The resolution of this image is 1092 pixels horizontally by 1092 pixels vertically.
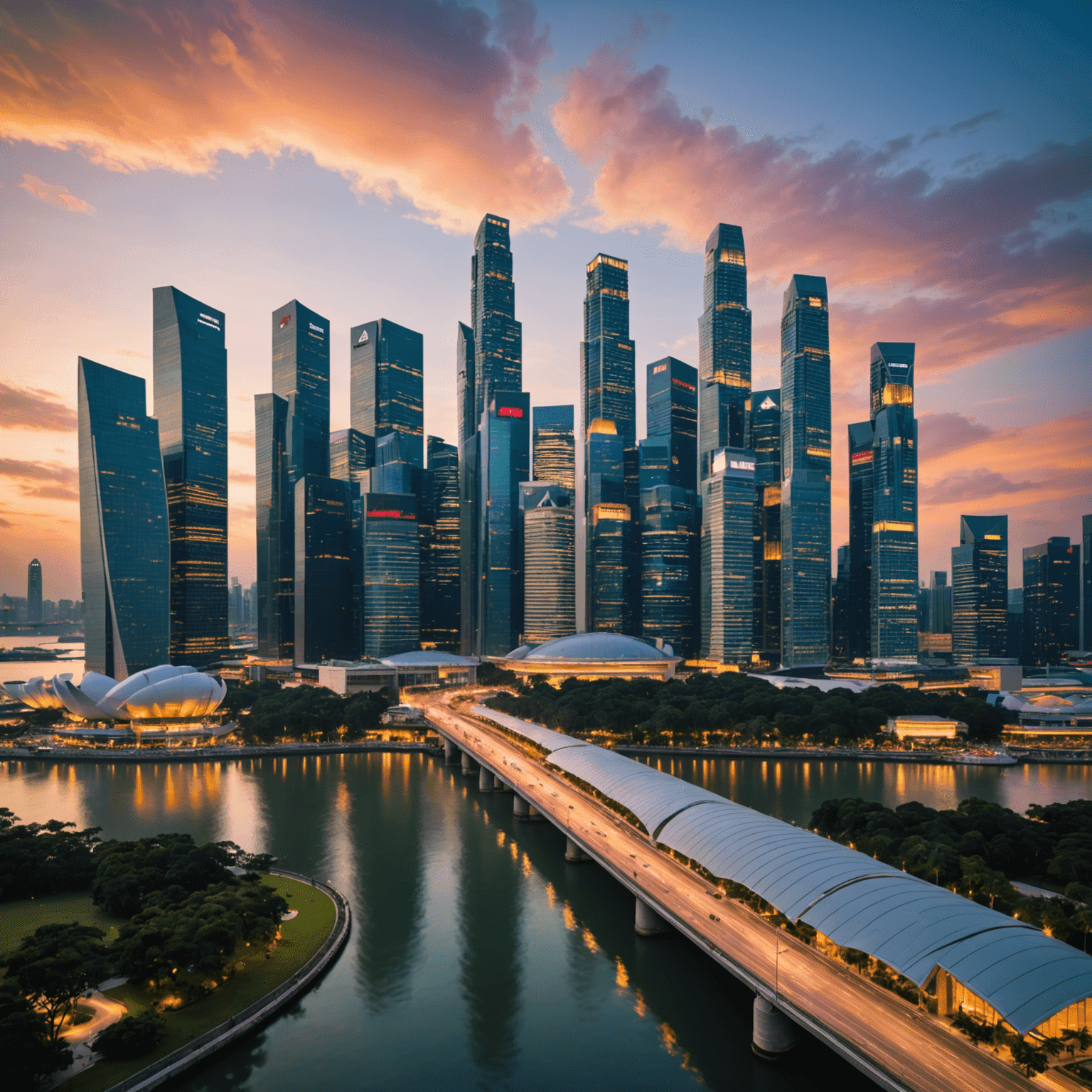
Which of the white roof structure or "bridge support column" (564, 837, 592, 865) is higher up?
the white roof structure

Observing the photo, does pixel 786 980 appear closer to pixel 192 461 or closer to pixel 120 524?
pixel 120 524

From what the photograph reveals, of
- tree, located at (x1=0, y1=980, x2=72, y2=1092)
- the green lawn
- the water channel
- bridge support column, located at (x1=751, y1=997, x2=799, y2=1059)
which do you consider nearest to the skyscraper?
the water channel

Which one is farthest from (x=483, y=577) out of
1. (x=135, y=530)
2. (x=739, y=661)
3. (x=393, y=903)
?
(x=393, y=903)

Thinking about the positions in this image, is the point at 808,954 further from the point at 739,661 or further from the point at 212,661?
the point at 212,661

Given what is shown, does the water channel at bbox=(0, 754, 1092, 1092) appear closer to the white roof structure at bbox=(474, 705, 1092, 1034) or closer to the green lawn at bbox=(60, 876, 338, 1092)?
the green lawn at bbox=(60, 876, 338, 1092)

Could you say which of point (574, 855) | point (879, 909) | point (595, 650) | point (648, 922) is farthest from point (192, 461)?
point (879, 909)
